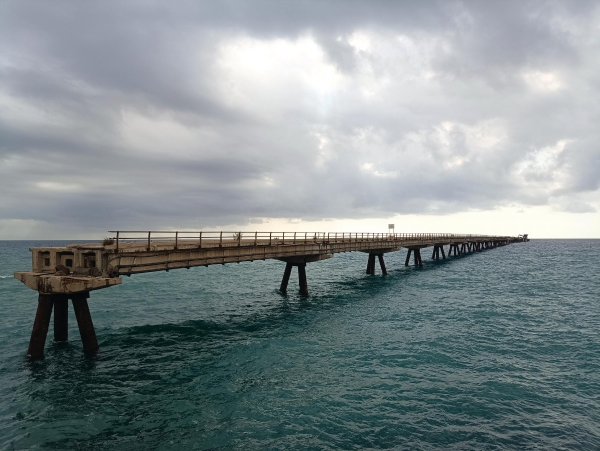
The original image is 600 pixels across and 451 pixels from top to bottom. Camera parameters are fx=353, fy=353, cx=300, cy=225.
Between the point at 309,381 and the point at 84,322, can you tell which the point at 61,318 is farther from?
the point at 309,381

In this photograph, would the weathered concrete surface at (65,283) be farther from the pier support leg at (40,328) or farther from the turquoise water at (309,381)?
the turquoise water at (309,381)

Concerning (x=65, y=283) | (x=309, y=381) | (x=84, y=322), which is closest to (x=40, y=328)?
(x=84, y=322)

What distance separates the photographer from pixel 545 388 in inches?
596

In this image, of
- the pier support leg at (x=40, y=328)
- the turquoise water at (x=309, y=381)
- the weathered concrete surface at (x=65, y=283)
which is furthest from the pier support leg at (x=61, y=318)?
the weathered concrete surface at (x=65, y=283)

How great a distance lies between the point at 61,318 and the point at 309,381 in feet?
49.9

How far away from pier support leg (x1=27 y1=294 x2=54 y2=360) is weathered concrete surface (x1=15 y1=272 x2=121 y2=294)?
1.84ft

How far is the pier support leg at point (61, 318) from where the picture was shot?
65.0 feet

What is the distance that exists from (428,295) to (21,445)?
3582 centimetres

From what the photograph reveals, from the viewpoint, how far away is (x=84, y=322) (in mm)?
18688

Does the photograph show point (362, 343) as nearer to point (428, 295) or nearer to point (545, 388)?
point (545, 388)

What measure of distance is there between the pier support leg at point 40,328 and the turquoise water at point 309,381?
596 millimetres

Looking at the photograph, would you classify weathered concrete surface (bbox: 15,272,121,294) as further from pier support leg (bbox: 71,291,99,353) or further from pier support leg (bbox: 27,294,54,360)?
pier support leg (bbox: 71,291,99,353)

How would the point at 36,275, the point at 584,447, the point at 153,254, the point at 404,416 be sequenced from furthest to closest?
the point at 153,254
the point at 36,275
the point at 404,416
the point at 584,447

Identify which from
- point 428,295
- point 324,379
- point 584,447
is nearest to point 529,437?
point 584,447
